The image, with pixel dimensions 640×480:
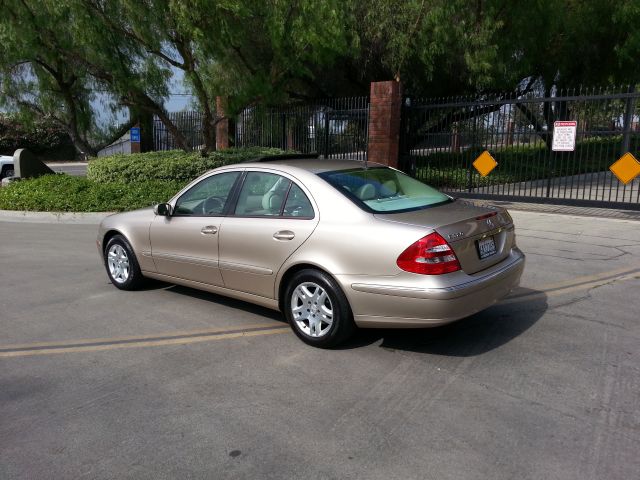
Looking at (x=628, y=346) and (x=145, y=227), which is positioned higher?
(x=145, y=227)

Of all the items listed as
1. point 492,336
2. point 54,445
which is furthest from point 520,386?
point 54,445

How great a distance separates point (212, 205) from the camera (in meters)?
5.61

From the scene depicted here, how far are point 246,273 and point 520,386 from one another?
244cm

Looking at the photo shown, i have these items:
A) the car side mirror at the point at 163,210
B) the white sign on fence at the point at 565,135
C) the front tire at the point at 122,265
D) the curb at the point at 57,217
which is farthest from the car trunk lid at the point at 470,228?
the curb at the point at 57,217

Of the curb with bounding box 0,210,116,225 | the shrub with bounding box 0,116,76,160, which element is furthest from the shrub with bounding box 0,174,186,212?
the shrub with bounding box 0,116,76,160

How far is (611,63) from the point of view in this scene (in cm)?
1911

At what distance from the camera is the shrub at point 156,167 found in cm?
1413

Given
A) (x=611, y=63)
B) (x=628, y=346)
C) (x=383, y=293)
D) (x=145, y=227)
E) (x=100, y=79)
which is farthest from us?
(x=611, y=63)

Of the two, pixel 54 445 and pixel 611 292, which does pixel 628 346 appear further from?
pixel 54 445

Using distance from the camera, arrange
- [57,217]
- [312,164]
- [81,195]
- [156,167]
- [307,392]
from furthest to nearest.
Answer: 1. [156,167]
2. [81,195]
3. [57,217]
4. [312,164]
5. [307,392]

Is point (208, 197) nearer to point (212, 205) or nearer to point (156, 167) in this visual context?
point (212, 205)

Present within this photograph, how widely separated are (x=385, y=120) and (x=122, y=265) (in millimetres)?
10360

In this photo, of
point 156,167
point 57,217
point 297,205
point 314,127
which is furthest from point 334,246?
point 314,127

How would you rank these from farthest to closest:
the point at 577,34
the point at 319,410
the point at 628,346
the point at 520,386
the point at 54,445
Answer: the point at 577,34 < the point at 628,346 < the point at 520,386 < the point at 319,410 < the point at 54,445
